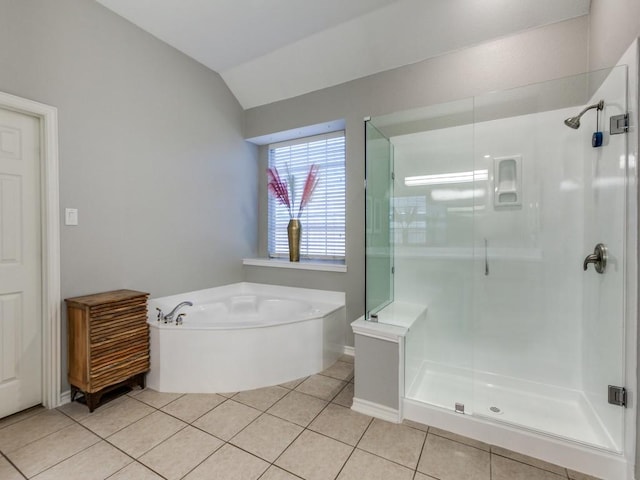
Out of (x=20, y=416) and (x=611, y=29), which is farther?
(x=20, y=416)

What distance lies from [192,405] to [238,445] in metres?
0.58

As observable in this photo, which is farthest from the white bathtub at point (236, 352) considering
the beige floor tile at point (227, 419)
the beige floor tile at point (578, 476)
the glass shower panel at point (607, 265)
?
the glass shower panel at point (607, 265)

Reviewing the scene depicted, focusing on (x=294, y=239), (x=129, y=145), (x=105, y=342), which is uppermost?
(x=129, y=145)

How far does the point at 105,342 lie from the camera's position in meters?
2.00

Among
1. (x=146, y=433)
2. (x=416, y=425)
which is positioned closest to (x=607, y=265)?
(x=416, y=425)

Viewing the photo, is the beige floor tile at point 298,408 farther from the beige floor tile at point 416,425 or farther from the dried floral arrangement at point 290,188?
the dried floral arrangement at point 290,188

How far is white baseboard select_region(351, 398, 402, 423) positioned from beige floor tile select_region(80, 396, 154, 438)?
1364mm

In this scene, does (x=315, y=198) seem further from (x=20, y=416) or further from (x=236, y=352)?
(x=20, y=416)

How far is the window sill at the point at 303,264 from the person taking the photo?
3.04 metres

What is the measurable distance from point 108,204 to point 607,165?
3367mm

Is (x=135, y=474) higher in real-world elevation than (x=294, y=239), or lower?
lower

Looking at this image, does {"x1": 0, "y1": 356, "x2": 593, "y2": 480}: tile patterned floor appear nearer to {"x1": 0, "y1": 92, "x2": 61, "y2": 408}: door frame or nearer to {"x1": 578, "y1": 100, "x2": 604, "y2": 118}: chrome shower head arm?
{"x1": 0, "y1": 92, "x2": 61, "y2": 408}: door frame

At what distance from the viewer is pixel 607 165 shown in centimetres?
172

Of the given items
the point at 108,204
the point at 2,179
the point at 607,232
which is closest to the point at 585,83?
the point at 607,232
